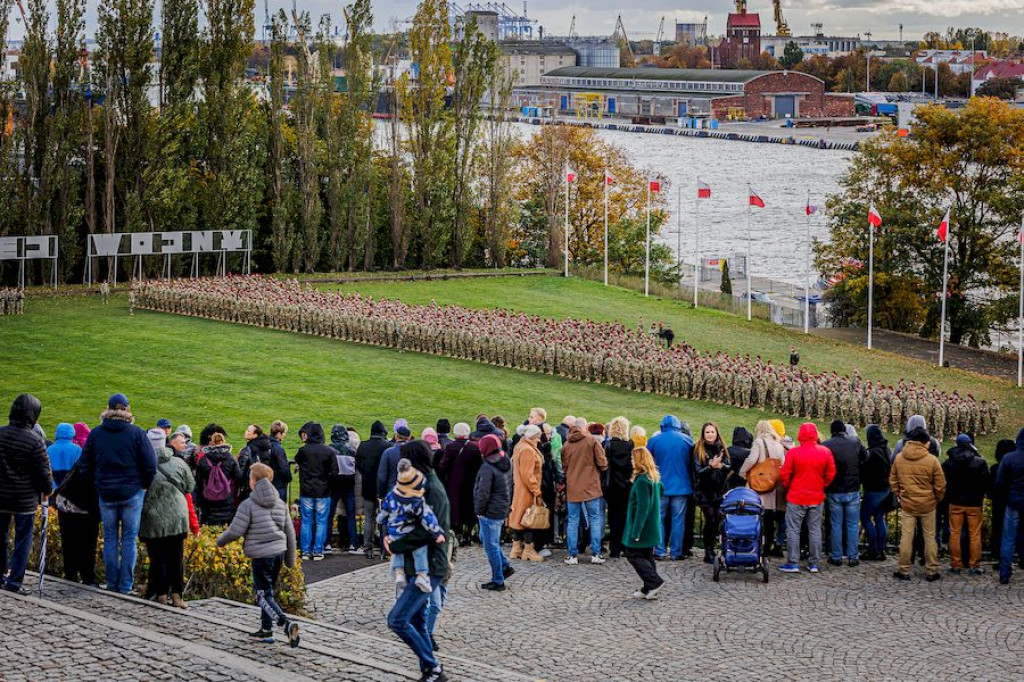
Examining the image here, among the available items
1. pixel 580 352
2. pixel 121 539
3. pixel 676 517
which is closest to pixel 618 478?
pixel 676 517

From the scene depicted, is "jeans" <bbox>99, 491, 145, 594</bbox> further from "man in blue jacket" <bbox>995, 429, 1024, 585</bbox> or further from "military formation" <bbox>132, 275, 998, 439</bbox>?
"military formation" <bbox>132, 275, 998, 439</bbox>

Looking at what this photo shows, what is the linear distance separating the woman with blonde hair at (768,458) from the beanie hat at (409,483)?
5489 millimetres

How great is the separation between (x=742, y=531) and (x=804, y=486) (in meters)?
1.12

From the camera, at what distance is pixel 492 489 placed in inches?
557

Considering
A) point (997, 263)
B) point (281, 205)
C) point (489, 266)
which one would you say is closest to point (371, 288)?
point (281, 205)

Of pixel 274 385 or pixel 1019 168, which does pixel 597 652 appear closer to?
pixel 274 385

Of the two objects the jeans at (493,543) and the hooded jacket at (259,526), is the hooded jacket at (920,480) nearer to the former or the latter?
the jeans at (493,543)

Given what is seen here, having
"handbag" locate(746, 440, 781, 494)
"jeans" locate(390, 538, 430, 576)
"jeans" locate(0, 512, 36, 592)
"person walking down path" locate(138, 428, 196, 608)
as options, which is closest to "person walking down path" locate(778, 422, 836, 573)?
"handbag" locate(746, 440, 781, 494)

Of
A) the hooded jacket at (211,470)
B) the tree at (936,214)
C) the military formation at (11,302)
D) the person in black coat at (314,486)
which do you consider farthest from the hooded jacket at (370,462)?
the tree at (936,214)

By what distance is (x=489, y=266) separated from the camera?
54594 mm

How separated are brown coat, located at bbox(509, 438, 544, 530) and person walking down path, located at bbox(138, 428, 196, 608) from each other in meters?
3.76

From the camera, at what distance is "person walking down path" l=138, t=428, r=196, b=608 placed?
12664mm

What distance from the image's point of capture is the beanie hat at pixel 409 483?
10805 millimetres

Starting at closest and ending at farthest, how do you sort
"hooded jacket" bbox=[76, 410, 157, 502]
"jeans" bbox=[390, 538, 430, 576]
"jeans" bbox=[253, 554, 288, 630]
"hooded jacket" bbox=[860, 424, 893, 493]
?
1. "jeans" bbox=[390, 538, 430, 576]
2. "jeans" bbox=[253, 554, 288, 630]
3. "hooded jacket" bbox=[76, 410, 157, 502]
4. "hooded jacket" bbox=[860, 424, 893, 493]
